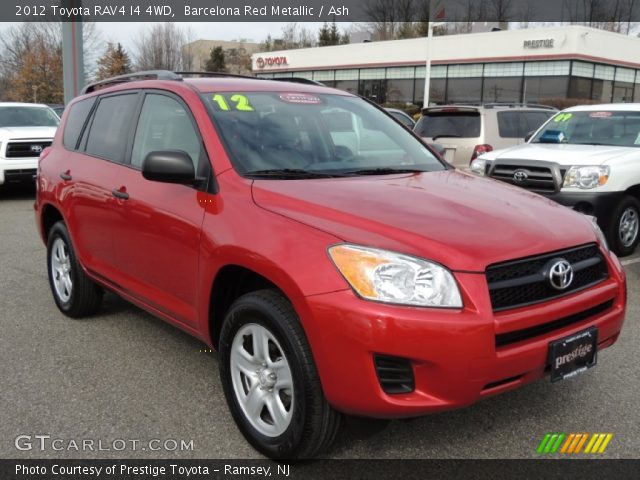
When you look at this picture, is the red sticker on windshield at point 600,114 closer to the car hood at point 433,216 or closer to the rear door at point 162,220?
the car hood at point 433,216

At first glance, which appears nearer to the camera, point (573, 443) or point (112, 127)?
point (573, 443)

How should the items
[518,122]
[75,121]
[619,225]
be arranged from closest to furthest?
[75,121] → [619,225] → [518,122]

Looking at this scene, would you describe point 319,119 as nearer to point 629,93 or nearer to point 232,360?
point 232,360

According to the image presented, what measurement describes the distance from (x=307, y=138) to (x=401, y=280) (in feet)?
4.71

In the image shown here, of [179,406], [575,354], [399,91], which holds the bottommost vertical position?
[179,406]

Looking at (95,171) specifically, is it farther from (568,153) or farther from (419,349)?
(568,153)

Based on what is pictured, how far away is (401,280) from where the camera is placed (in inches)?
96.7

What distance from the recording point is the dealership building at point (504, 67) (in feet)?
111

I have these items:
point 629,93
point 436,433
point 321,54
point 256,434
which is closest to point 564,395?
point 436,433

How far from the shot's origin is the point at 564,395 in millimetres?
3531

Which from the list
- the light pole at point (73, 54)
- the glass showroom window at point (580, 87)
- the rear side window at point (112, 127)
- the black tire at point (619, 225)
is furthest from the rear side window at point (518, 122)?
the glass showroom window at point (580, 87)

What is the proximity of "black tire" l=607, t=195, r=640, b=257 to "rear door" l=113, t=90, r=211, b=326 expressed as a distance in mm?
5023

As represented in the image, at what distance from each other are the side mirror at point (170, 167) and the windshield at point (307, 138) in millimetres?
243

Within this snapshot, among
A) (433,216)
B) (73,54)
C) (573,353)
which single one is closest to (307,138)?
(433,216)
